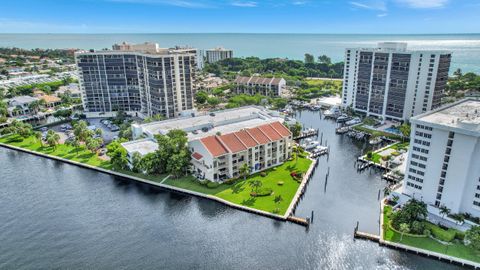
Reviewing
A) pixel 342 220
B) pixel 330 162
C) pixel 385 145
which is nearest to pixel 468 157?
pixel 342 220

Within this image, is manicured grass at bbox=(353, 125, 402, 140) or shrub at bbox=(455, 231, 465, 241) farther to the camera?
manicured grass at bbox=(353, 125, 402, 140)

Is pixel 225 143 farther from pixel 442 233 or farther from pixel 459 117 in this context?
pixel 459 117

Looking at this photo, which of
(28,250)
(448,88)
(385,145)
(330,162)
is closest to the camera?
(28,250)

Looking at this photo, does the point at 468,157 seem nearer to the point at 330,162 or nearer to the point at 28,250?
the point at 330,162

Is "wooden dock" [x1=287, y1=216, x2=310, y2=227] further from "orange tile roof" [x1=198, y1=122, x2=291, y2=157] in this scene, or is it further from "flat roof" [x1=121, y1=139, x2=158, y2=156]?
"flat roof" [x1=121, y1=139, x2=158, y2=156]

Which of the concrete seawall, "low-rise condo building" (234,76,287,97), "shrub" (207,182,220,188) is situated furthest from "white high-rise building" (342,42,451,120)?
"shrub" (207,182,220,188)

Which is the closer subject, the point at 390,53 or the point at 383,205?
the point at 383,205

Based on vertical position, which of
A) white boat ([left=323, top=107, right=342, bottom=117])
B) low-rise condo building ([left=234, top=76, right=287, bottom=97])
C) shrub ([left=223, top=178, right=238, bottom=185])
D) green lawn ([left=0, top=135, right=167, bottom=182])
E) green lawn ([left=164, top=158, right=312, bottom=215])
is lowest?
green lawn ([left=164, top=158, right=312, bottom=215])
